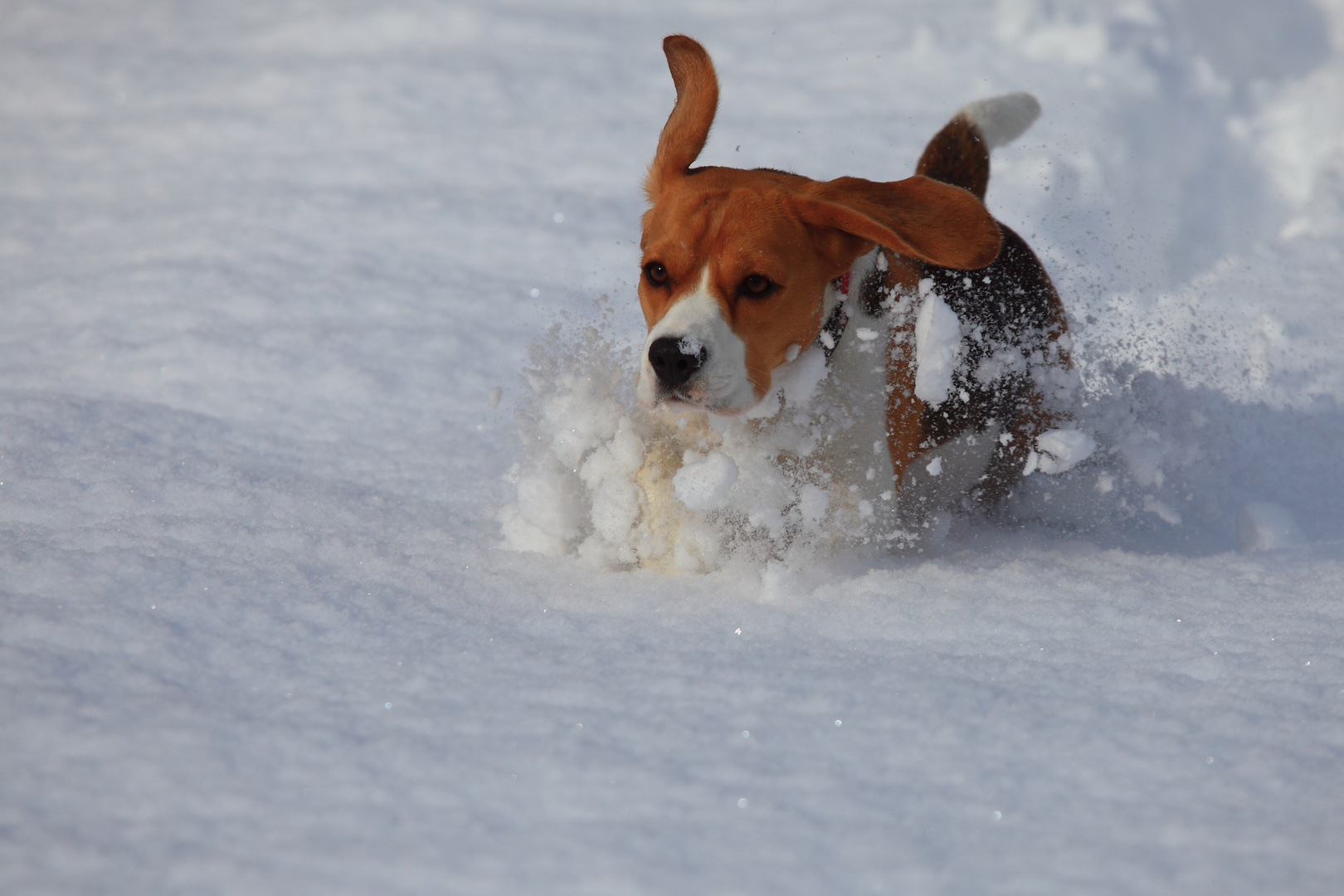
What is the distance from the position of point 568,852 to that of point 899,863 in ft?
1.39

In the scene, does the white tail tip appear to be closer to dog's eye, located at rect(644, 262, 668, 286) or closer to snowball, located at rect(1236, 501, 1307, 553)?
snowball, located at rect(1236, 501, 1307, 553)

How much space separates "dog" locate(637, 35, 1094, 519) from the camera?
2148 millimetres

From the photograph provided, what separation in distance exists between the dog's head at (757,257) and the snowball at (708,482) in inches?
5.1

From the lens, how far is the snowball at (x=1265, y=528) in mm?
2713

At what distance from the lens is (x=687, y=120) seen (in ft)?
8.25

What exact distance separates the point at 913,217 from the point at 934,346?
34 cm

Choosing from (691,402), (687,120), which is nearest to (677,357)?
(691,402)

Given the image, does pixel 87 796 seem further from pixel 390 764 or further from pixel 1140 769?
pixel 1140 769

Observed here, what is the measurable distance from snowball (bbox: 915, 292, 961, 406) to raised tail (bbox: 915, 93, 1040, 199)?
0.80m

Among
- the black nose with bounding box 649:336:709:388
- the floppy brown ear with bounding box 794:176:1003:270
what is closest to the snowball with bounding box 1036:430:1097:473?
the floppy brown ear with bounding box 794:176:1003:270

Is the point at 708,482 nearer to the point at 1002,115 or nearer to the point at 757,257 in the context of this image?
the point at 757,257

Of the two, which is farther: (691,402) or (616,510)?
(616,510)

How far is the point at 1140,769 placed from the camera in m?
1.51

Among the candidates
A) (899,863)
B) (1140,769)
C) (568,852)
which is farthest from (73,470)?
(1140,769)
